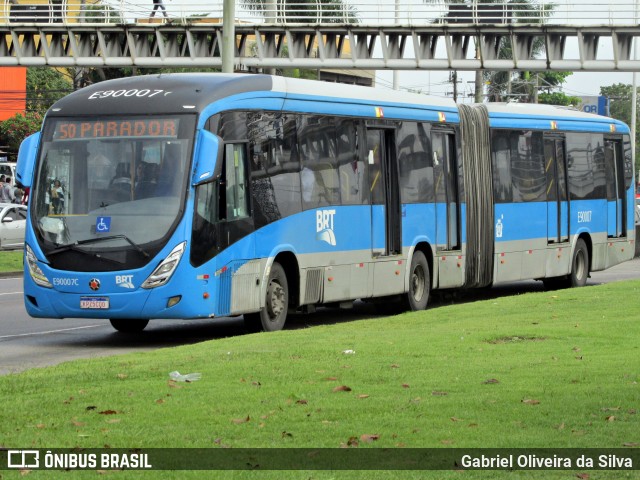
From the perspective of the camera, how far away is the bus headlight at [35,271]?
1675cm

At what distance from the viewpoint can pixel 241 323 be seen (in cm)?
2039

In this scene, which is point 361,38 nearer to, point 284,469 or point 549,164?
point 549,164

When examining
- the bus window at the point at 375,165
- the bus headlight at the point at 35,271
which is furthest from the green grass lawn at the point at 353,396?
the bus window at the point at 375,165

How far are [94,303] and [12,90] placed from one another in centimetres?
6852

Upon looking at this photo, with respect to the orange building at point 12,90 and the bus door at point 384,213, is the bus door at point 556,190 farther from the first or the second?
the orange building at point 12,90

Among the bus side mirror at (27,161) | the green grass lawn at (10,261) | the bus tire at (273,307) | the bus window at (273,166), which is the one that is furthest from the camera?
the green grass lawn at (10,261)

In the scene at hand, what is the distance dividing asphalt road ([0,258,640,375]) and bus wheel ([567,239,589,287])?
11.4ft

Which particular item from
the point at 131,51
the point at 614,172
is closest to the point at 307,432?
the point at 614,172

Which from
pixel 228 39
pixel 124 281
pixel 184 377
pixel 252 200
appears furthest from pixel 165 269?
pixel 228 39

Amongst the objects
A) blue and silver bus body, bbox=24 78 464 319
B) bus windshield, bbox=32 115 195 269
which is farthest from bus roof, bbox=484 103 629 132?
bus windshield, bbox=32 115 195 269

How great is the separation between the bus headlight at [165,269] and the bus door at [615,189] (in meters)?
14.9

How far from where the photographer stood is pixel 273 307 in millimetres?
18016

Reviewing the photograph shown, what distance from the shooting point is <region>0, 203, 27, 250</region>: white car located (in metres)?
38.4

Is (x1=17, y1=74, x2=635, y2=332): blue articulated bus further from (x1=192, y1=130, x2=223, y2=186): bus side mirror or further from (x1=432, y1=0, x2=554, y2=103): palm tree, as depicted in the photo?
(x1=432, y1=0, x2=554, y2=103): palm tree
